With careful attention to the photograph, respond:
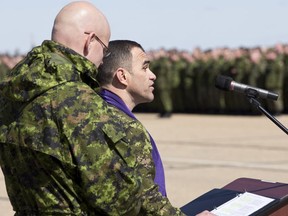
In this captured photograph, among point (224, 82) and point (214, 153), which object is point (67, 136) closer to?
point (224, 82)

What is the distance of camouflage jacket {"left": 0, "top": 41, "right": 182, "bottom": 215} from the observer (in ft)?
7.70

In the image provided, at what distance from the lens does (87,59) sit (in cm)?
248

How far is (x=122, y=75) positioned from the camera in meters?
3.10

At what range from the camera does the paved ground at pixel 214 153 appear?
8.98 metres

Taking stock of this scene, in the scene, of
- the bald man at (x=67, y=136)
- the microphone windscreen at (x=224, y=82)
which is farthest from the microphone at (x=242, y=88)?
the bald man at (x=67, y=136)

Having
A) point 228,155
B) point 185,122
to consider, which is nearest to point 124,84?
point 228,155

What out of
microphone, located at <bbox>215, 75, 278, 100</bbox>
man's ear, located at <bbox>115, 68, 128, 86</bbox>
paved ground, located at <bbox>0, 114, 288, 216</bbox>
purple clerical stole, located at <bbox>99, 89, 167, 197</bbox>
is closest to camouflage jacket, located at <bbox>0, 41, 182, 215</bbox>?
purple clerical stole, located at <bbox>99, 89, 167, 197</bbox>

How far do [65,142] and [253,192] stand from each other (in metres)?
0.99

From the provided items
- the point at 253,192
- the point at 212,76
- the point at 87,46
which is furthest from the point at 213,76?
the point at 87,46

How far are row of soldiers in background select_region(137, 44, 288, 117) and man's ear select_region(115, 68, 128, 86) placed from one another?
16.9 meters

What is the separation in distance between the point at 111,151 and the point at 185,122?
57.9 feet

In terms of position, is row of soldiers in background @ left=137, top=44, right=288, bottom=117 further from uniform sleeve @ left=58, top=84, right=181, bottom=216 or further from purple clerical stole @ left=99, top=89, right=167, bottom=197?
uniform sleeve @ left=58, top=84, right=181, bottom=216

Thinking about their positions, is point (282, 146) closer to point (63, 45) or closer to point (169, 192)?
point (169, 192)

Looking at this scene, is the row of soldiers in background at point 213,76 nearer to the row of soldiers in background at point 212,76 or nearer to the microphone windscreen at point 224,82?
the row of soldiers in background at point 212,76
